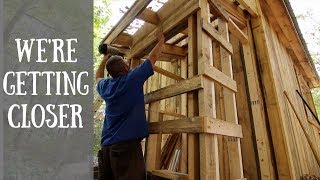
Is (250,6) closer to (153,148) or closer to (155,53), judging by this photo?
(155,53)

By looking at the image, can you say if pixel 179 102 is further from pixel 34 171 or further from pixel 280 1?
pixel 34 171

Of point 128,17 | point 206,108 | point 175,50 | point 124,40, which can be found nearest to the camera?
point 206,108

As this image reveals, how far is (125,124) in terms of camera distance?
10.5 ft

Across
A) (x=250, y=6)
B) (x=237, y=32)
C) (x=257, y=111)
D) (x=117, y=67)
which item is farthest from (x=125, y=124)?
(x=250, y=6)

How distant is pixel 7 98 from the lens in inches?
437

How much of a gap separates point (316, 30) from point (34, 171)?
79.1ft

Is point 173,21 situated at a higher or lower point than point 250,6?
lower

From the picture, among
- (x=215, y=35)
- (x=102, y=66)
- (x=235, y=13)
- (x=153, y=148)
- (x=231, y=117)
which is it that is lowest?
(x=153, y=148)

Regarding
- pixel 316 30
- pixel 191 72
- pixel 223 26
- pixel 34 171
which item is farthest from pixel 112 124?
pixel 316 30

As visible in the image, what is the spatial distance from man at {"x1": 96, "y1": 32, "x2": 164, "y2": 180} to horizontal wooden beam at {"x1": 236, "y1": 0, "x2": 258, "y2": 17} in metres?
1.69

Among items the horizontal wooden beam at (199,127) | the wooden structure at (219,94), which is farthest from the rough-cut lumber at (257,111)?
the horizontal wooden beam at (199,127)

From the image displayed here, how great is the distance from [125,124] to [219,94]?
2127 mm

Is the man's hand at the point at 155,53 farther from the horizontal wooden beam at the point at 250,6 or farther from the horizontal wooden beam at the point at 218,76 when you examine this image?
the horizontal wooden beam at the point at 250,6

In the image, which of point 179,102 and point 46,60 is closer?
point 179,102
